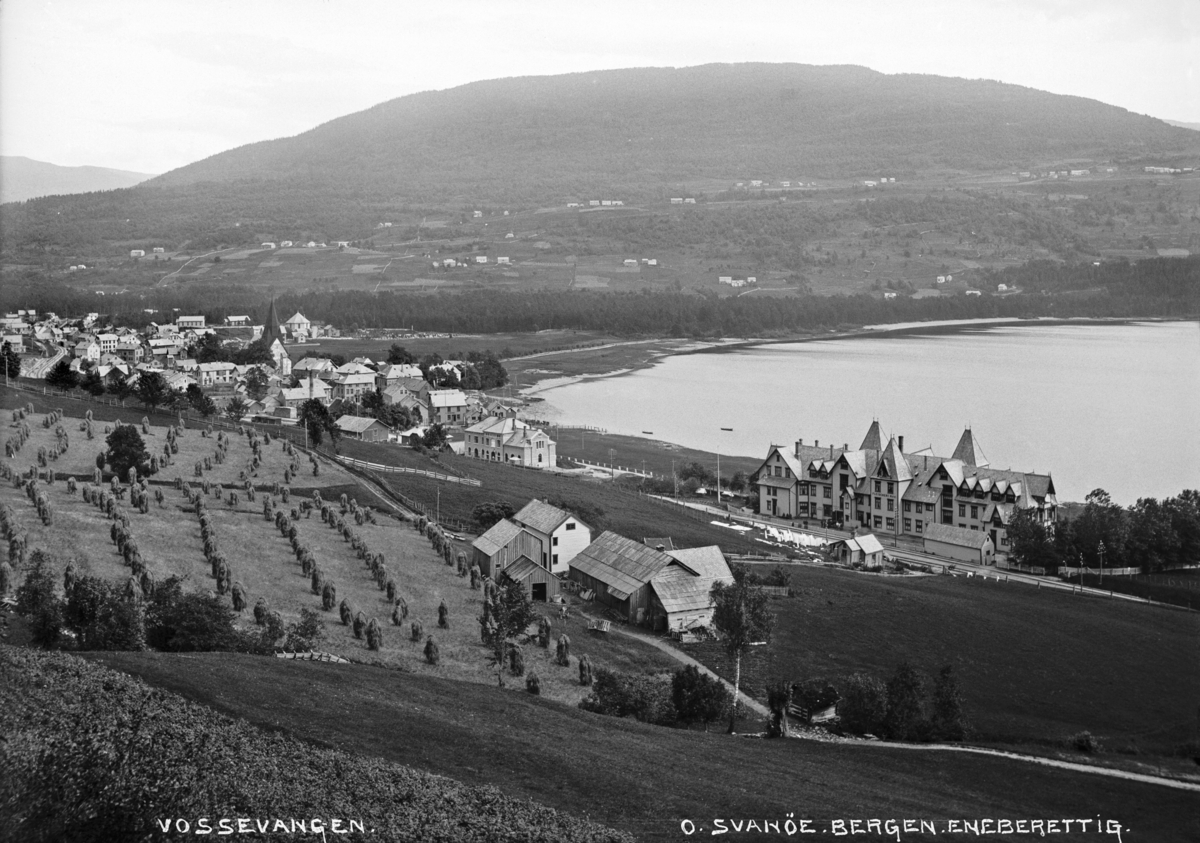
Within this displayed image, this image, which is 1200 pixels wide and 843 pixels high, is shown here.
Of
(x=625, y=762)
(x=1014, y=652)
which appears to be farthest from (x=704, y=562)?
(x=625, y=762)

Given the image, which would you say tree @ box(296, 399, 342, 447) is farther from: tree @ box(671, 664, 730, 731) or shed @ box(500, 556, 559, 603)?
tree @ box(671, 664, 730, 731)

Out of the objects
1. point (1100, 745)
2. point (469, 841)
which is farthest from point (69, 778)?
point (1100, 745)

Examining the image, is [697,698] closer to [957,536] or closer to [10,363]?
[957,536]

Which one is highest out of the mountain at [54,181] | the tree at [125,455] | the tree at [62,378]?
the mountain at [54,181]

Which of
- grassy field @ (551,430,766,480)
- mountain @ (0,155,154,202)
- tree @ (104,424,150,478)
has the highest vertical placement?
mountain @ (0,155,154,202)

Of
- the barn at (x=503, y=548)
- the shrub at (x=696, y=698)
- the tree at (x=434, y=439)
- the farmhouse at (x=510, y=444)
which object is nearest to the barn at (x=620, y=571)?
the barn at (x=503, y=548)

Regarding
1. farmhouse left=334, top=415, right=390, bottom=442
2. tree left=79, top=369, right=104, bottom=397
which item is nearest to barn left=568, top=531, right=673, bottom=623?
farmhouse left=334, top=415, right=390, bottom=442

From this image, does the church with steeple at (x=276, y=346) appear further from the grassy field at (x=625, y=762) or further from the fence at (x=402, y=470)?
the grassy field at (x=625, y=762)
